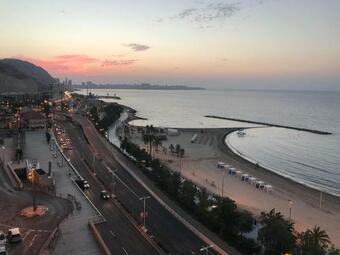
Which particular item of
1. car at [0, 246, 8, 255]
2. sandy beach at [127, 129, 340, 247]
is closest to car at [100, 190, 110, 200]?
car at [0, 246, 8, 255]

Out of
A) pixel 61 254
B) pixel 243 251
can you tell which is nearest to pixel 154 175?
pixel 243 251

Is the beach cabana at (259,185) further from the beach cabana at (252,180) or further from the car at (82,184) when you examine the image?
the car at (82,184)

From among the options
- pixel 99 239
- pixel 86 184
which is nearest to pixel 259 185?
pixel 86 184

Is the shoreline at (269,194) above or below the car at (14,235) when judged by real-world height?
below

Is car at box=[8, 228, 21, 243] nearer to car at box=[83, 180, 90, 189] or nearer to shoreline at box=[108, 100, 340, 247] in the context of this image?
car at box=[83, 180, 90, 189]

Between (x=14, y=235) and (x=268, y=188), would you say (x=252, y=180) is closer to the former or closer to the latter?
(x=268, y=188)

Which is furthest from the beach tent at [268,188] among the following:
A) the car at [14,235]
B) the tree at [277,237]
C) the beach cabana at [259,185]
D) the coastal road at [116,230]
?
the car at [14,235]
